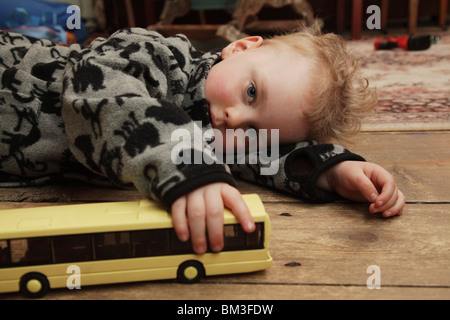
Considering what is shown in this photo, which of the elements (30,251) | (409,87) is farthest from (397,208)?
(409,87)

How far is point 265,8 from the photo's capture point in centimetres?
360

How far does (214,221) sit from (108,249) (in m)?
0.14

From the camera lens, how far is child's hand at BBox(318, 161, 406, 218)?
2.70 feet

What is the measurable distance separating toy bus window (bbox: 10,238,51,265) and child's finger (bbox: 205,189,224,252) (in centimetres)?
20

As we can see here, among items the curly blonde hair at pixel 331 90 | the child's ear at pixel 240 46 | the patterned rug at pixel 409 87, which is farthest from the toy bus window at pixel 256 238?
the patterned rug at pixel 409 87

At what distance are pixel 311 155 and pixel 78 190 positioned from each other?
43 cm

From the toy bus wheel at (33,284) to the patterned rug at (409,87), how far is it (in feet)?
2.96

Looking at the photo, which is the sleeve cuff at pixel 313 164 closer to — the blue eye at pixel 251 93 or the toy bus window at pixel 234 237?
the blue eye at pixel 251 93

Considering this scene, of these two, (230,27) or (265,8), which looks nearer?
(230,27)

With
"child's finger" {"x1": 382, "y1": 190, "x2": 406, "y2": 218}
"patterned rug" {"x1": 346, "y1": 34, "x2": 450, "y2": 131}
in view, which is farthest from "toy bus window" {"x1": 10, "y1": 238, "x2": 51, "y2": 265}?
"patterned rug" {"x1": 346, "y1": 34, "x2": 450, "y2": 131}

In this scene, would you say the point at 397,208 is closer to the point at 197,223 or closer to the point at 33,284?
the point at 197,223
